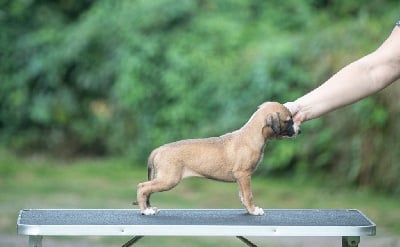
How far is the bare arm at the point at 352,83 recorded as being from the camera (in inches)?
198

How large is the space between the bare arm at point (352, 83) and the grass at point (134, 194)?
382 cm

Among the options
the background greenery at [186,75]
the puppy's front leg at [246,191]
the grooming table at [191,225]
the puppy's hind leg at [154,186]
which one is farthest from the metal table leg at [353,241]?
the background greenery at [186,75]

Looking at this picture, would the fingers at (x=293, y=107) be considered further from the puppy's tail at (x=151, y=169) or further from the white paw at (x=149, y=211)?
the white paw at (x=149, y=211)

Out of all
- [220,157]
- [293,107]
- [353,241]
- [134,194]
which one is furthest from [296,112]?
[134,194]

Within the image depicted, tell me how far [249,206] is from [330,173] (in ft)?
20.0

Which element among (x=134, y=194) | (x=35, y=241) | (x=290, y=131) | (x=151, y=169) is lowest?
(x=35, y=241)

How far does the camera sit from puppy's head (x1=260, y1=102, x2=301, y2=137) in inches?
190

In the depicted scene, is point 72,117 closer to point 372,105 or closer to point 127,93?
point 127,93

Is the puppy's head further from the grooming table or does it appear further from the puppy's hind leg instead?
the puppy's hind leg

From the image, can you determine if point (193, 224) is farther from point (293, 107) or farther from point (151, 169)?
point (293, 107)

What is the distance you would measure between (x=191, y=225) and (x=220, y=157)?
567mm

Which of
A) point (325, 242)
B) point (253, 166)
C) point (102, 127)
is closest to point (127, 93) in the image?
point (102, 127)

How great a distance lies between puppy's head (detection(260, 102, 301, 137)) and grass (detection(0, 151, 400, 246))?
157 inches

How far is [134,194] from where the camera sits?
11.0 meters
